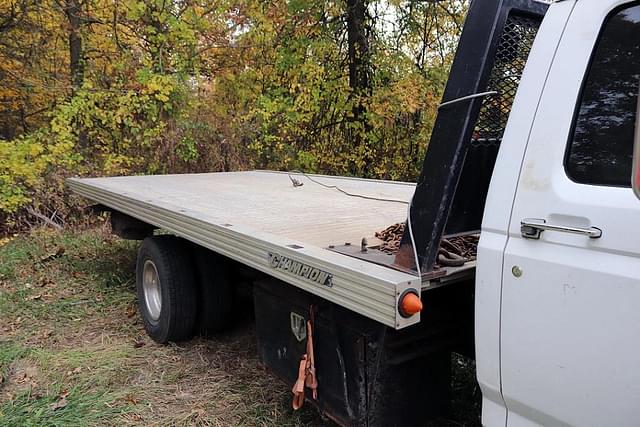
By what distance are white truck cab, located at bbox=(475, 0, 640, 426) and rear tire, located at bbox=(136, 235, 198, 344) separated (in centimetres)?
250

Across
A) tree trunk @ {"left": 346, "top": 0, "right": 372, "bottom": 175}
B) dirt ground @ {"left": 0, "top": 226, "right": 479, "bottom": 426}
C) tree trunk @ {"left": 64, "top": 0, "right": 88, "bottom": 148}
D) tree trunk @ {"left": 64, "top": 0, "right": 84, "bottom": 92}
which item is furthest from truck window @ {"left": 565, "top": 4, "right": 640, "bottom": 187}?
tree trunk @ {"left": 64, "top": 0, "right": 84, "bottom": 92}

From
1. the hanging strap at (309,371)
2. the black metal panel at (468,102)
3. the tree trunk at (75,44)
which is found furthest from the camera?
the tree trunk at (75,44)

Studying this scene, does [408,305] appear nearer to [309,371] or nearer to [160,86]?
[309,371]

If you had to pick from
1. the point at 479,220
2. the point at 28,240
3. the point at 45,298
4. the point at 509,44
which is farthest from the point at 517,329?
the point at 28,240

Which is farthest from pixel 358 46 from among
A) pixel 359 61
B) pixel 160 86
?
pixel 160 86

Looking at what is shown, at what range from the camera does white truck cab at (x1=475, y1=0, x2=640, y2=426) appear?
153 centimetres

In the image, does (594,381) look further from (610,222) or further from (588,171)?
(588,171)

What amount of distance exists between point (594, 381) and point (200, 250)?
2.92 m

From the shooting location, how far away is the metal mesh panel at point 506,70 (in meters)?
1.99

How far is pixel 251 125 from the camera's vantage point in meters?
10.6

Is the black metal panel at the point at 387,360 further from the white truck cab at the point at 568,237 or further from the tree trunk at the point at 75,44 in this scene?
the tree trunk at the point at 75,44

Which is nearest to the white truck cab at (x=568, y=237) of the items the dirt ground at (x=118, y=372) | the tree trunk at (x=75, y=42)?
the dirt ground at (x=118, y=372)

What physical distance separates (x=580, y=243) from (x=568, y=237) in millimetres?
43

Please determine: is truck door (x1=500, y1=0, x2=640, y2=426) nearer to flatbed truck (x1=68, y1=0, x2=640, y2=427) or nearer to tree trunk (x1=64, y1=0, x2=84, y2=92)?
flatbed truck (x1=68, y1=0, x2=640, y2=427)
